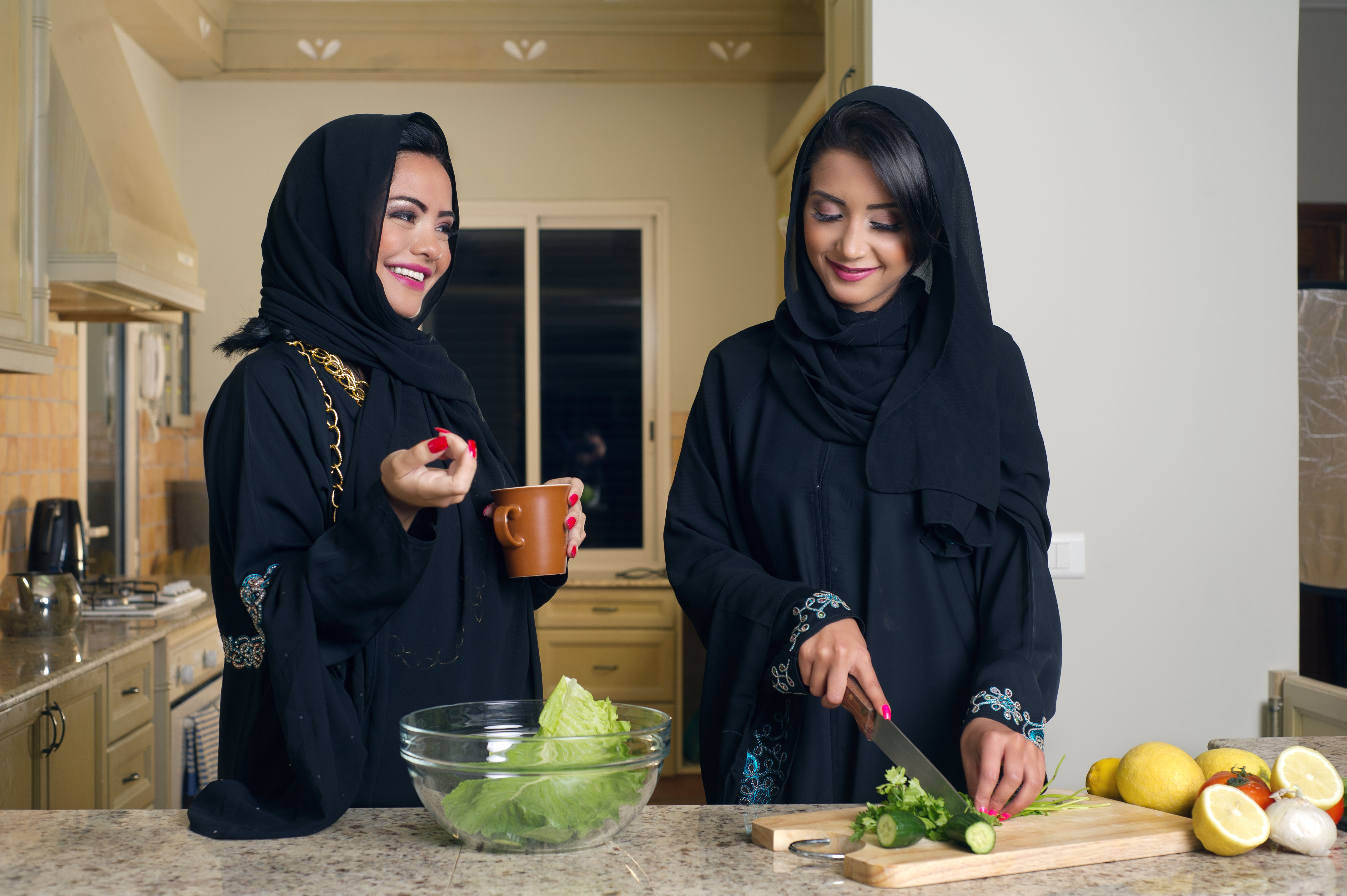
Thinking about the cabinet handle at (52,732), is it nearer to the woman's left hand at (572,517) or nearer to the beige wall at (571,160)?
the woman's left hand at (572,517)

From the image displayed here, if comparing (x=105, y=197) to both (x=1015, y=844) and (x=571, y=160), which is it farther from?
(x=1015, y=844)

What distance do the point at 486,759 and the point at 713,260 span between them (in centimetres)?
396

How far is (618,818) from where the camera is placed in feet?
2.86

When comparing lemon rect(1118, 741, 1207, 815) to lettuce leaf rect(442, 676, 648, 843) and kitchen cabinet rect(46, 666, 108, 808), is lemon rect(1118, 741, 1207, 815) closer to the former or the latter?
lettuce leaf rect(442, 676, 648, 843)

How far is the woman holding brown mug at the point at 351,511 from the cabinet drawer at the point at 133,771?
1726 mm

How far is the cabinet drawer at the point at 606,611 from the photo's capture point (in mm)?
4277

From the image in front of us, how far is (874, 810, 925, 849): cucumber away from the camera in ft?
2.73

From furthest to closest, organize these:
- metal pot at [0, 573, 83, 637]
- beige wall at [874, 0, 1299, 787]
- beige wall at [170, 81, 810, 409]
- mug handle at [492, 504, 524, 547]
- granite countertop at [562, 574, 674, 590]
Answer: beige wall at [170, 81, 810, 409] < granite countertop at [562, 574, 674, 590] < metal pot at [0, 573, 83, 637] < beige wall at [874, 0, 1299, 787] < mug handle at [492, 504, 524, 547]

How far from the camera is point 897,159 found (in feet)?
3.96

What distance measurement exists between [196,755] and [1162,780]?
2830 mm

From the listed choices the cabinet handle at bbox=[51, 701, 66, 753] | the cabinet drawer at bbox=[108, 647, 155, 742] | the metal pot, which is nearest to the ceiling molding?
the metal pot

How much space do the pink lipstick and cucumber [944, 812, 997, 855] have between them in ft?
2.12

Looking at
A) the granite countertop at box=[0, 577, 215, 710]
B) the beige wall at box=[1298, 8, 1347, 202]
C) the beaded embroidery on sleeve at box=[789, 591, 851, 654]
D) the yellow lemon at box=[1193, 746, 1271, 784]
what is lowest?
the granite countertop at box=[0, 577, 215, 710]

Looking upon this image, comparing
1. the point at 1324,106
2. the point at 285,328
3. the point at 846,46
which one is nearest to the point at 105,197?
the point at 285,328
